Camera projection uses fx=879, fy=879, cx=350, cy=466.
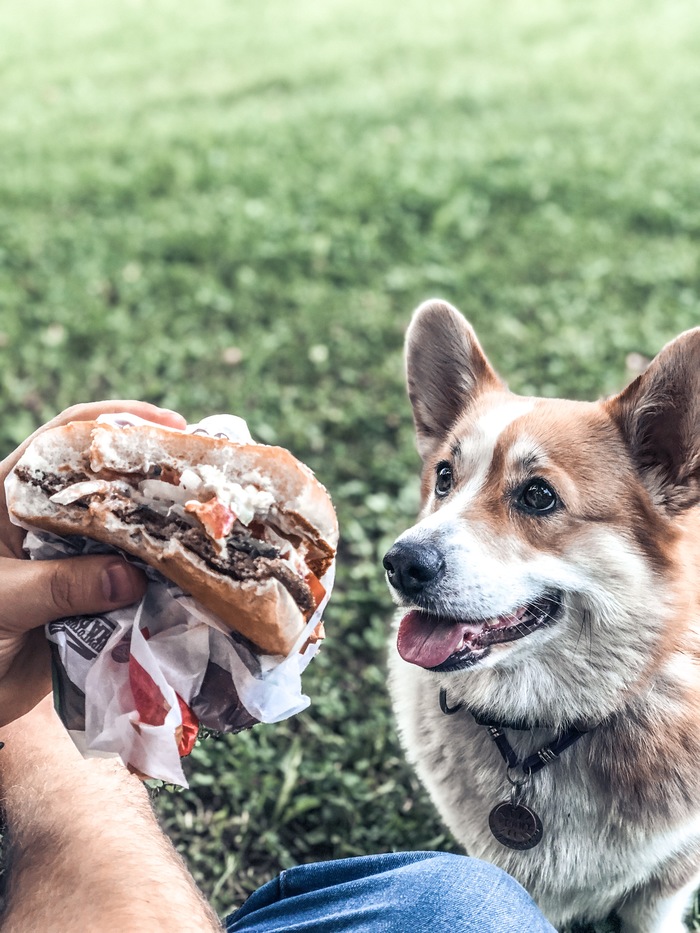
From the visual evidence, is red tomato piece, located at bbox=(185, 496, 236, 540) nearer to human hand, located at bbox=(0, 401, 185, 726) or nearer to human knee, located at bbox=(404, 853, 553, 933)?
human hand, located at bbox=(0, 401, 185, 726)

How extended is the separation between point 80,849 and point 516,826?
3.61 ft

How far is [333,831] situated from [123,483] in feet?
5.36

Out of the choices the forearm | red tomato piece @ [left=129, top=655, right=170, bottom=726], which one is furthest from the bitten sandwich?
the forearm

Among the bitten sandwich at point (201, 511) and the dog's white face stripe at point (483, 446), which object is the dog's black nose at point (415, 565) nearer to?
the dog's white face stripe at point (483, 446)

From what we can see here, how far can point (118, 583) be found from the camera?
176cm

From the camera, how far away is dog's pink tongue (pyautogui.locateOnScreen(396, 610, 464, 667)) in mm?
2180

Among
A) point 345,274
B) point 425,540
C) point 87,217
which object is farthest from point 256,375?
point 425,540

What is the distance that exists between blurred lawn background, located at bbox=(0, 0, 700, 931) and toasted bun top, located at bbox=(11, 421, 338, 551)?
1.55m

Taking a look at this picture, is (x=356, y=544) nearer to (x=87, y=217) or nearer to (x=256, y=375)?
(x=256, y=375)

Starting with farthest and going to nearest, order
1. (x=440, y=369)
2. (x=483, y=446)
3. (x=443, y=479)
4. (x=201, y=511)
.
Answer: (x=440, y=369), (x=443, y=479), (x=483, y=446), (x=201, y=511)

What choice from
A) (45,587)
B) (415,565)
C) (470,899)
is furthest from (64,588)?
(470,899)

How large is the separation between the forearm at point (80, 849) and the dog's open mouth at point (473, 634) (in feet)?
2.47

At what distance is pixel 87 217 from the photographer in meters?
5.98

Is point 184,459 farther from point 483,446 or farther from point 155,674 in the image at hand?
point 483,446
